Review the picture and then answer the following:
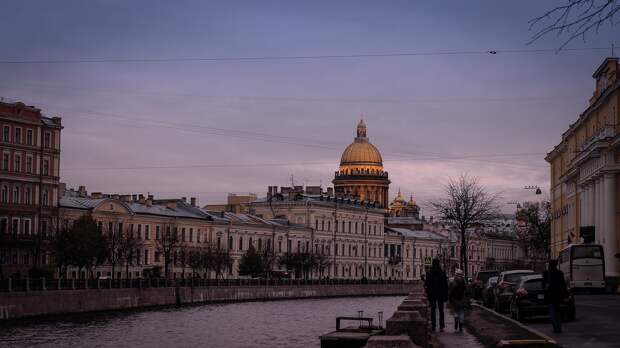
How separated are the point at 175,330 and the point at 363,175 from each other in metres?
139

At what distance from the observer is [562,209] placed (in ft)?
352

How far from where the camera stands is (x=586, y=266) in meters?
55.5

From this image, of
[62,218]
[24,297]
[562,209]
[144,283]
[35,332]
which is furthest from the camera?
[562,209]

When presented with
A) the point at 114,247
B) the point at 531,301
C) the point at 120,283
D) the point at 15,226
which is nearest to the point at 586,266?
the point at 531,301

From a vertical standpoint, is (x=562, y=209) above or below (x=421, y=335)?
above

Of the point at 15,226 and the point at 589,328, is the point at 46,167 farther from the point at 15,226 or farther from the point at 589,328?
the point at 589,328

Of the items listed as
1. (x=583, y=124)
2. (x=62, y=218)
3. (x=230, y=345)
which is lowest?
(x=230, y=345)

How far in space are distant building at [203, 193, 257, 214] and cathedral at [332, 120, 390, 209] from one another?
35.0 m

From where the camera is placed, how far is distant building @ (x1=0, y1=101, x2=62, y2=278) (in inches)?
3455

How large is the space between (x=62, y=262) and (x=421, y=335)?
7016 cm

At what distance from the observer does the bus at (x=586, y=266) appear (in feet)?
182

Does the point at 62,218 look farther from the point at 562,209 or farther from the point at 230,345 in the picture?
the point at 230,345

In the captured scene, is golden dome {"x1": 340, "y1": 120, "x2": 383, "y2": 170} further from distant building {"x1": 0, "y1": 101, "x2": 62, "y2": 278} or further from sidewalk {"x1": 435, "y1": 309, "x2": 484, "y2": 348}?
sidewalk {"x1": 435, "y1": 309, "x2": 484, "y2": 348}

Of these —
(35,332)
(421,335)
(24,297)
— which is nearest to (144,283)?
(24,297)
